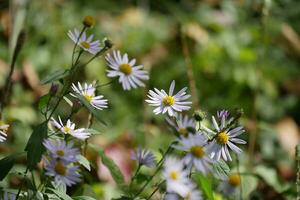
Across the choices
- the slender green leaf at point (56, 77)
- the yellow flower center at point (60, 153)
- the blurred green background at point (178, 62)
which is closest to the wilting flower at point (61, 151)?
the yellow flower center at point (60, 153)

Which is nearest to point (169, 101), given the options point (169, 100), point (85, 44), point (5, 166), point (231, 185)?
point (169, 100)

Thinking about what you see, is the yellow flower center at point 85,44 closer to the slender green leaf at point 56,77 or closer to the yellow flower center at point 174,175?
the slender green leaf at point 56,77

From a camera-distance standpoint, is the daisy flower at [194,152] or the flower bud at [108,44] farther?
the flower bud at [108,44]

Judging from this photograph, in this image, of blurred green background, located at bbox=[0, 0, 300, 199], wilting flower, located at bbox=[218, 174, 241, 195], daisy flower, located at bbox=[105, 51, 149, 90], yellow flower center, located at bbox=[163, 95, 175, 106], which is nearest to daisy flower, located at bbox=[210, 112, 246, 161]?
yellow flower center, located at bbox=[163, 95, 175, 106]

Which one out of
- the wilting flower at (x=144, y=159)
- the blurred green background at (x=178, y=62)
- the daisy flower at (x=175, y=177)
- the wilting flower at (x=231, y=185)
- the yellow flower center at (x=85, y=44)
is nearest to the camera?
the daisy flower at (x=175, y=177)

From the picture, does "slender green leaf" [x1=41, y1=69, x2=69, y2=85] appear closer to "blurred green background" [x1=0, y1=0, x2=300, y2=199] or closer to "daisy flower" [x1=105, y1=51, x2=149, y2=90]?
"daisy flower" [x1=105, y1=51, x2=149, y2=90]

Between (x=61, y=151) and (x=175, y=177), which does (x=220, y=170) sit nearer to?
(x=175, y=177)

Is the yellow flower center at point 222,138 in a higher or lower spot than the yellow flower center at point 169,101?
lower

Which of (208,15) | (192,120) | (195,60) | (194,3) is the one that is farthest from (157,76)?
(192,120)
